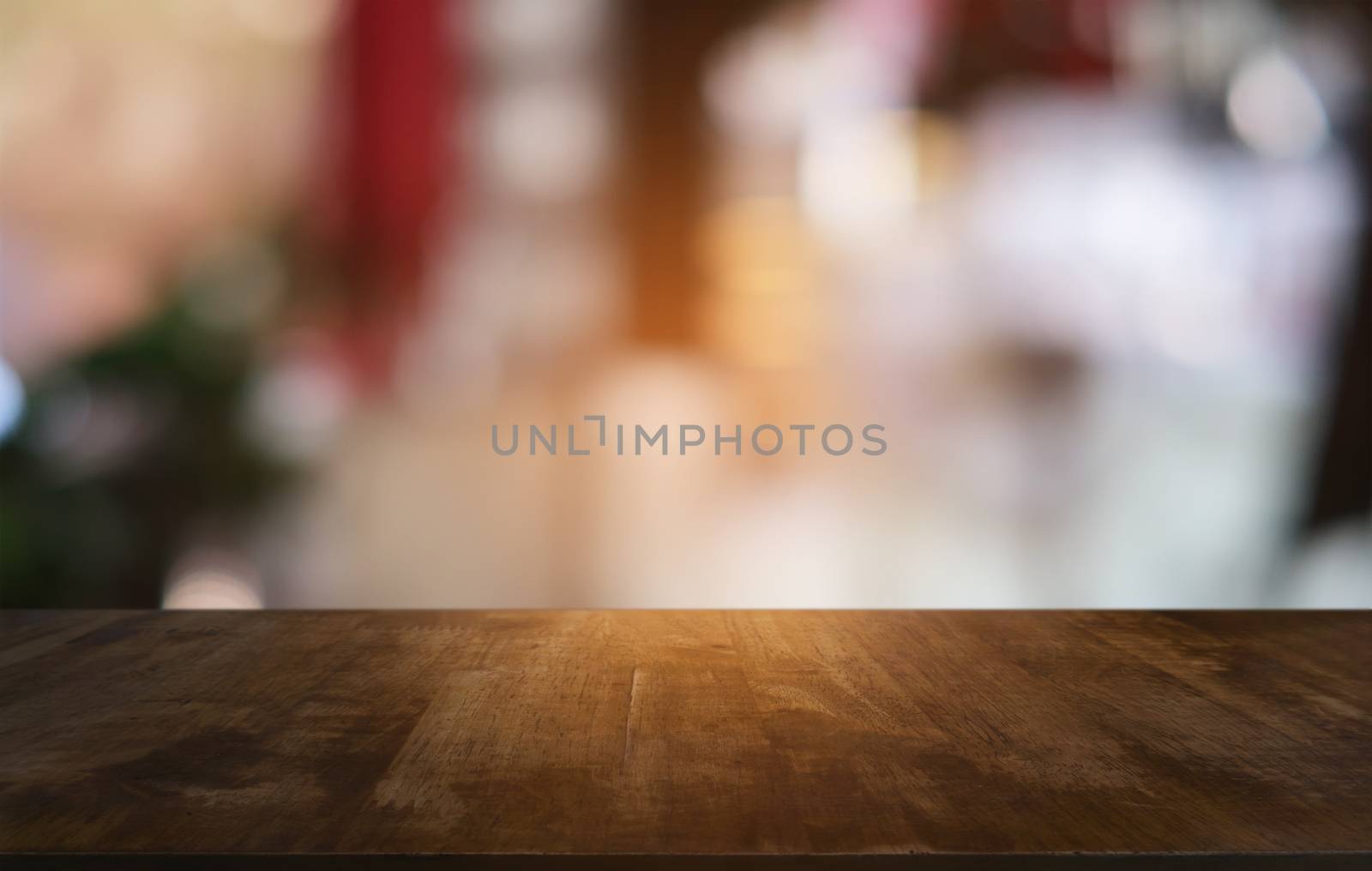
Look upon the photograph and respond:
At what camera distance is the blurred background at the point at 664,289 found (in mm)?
2271

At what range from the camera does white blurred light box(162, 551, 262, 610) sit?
232 cm

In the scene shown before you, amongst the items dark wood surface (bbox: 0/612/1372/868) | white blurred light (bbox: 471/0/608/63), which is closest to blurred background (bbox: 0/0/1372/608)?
white blurred light (bbox: 471/0/608/63)

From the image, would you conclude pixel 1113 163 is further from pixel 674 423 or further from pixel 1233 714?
pixel 1233 714

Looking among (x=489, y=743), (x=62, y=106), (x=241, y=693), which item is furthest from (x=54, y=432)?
(x=489, y=743)

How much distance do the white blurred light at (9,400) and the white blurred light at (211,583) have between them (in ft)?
1.25

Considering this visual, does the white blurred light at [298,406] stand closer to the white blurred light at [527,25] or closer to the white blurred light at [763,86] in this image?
the white blurred light at [527,25]

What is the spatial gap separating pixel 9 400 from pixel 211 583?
0.48 m

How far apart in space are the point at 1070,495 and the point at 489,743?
1535 millimetres

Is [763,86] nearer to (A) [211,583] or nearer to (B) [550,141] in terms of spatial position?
(B) [550,141]

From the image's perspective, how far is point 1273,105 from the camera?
2.29 meters

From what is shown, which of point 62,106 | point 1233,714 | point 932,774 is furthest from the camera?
point 62,106

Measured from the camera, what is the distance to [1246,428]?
2.35m

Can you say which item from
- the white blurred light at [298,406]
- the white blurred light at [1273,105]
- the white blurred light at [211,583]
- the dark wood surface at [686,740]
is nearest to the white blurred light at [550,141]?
the white blurred light at [298,406]

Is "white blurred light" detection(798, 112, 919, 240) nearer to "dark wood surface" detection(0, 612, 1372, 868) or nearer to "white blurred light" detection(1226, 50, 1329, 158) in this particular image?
"white blurred light" detection(1226, 50, 1329, 158)
